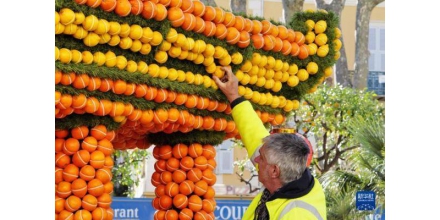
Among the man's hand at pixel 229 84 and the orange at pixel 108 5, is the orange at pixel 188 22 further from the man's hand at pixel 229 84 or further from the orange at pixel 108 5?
the orange at pixel 108 5

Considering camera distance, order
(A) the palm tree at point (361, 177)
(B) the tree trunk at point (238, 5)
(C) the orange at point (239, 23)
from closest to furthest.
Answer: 1. (C) the orange at point (239, 23)
2. (A) the palm tree at point (361, 177)
3. (B) the tree trunk at point (238, 5)

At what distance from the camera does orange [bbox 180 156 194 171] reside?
17.6 ft

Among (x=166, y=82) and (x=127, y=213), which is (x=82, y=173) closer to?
(x=166, y=82)

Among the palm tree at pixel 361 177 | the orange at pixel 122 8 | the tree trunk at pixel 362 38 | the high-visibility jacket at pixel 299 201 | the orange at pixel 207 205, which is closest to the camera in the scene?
the high-visibility jacket at pixel 299 201

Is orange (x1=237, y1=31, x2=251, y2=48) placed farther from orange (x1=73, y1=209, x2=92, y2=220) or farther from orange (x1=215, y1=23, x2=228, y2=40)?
orange (x1=73, y1=209, x2=92, y2=220)

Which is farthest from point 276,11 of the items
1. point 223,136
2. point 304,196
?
point 304,196

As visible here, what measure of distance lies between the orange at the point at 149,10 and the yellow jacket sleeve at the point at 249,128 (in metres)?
0.77

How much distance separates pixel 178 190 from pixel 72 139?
1.05m

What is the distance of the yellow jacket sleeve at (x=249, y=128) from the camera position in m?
4.42

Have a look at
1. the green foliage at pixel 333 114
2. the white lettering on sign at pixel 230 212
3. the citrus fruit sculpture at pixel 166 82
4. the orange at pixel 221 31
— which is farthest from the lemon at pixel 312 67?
the green foliage at pixel 333 114

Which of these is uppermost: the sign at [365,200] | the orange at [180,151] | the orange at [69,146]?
the orange at [69,146]

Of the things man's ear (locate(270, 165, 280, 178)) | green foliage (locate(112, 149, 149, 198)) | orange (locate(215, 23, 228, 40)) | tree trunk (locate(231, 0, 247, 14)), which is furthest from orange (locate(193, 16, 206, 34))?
tree trunk (locate(231, 0, 247, 14))

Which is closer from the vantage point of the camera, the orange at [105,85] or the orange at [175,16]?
the orange at [105,85]
